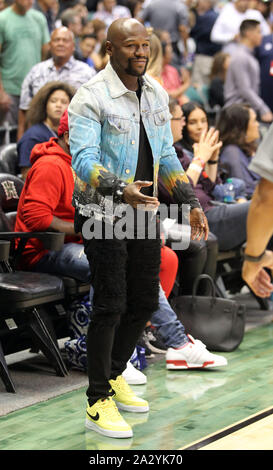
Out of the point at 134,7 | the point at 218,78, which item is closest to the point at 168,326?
the point at 218,78

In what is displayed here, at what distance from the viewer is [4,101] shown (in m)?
7.75

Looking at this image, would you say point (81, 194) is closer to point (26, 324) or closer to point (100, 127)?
point (100, 127)

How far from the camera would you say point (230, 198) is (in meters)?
6.39

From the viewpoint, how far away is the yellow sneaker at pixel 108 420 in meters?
3.74

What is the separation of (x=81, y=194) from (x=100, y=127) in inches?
11.4

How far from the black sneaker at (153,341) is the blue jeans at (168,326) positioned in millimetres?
340

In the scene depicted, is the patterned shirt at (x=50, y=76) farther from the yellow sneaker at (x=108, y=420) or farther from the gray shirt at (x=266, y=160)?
the gray shirt at (x=266, y=160)

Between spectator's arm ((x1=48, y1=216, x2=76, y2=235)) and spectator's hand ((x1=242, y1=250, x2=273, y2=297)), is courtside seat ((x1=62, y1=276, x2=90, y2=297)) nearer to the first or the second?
spectator's arm ((x1=48, y1=216, x2=76, y2=235))

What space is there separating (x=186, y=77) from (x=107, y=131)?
645 centimetres

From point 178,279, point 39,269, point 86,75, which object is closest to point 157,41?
point 86,75

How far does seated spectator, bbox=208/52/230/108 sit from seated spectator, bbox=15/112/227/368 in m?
5.96

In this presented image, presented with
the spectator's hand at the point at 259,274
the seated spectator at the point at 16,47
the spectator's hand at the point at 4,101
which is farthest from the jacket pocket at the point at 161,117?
the seated spectator at the point at 16,47

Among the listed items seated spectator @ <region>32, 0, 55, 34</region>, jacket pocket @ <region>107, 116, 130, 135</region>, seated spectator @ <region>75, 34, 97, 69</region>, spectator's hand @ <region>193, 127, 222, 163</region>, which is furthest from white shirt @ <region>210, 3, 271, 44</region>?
jacket pocket @ <region>107, 116, 130, 135</region>

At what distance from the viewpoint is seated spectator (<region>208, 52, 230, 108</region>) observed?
35.1ft
